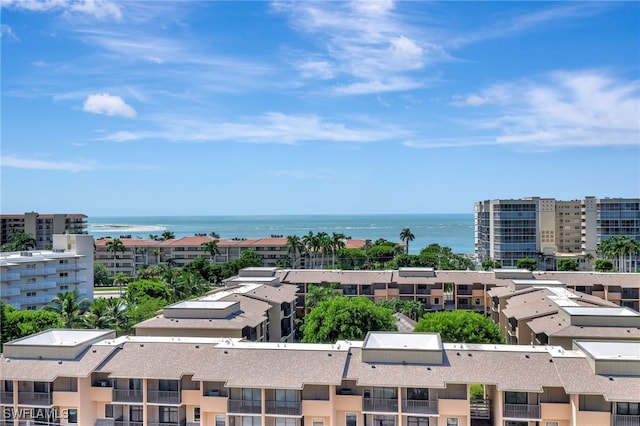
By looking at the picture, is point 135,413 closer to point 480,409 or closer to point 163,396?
point 163,396

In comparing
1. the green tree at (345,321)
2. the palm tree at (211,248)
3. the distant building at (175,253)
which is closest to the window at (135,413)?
the green tree at (345,321)

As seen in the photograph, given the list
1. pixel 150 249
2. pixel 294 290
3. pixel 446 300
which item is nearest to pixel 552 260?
pixel 446 300

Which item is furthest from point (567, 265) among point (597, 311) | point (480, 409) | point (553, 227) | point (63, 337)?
point (63, 337)

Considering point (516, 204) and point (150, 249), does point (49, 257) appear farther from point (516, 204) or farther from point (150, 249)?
point (516, 204)

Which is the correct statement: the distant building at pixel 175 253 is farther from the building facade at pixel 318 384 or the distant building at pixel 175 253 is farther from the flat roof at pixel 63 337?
the building facade at pixel 318 384

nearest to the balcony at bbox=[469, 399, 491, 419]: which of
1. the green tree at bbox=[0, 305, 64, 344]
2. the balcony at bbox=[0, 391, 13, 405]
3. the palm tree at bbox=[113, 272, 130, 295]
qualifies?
the balcony at bbox=[0, 391, 13, 405]
